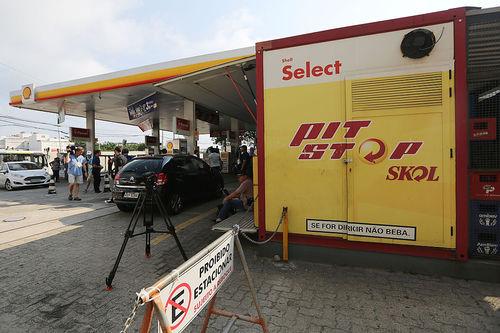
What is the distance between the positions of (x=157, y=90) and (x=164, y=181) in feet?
21.6

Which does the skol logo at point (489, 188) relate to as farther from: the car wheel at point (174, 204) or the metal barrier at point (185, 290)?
the car wheel at point (174, 204)

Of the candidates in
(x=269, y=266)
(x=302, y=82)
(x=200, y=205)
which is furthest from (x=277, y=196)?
(x=200, y=205)

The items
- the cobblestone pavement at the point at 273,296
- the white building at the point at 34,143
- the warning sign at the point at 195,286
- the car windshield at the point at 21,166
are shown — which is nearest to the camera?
the warning sign at the point at 195,286

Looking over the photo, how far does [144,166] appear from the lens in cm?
771

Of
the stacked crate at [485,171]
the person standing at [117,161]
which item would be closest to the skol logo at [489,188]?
the stacked crate at [485,171]

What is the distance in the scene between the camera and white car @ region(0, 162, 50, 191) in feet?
48.0

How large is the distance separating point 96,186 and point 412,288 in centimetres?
1227

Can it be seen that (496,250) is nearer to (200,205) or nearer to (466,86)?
(466,86)

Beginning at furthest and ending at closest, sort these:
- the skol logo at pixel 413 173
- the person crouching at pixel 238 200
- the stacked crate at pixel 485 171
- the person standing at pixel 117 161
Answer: the person standing at pixel 117 161 → the person crouching at pixel 238 200 → the skol logo at pixel 413 173 → the stacked crate at pixel 485 171

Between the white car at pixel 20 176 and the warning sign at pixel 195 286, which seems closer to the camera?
the warning sign at pixel 195 286

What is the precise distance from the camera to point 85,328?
9.63 ft

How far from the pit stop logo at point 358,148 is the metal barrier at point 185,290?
225cm

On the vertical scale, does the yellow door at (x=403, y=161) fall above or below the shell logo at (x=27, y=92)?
below

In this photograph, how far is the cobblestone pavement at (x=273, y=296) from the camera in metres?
2.94
